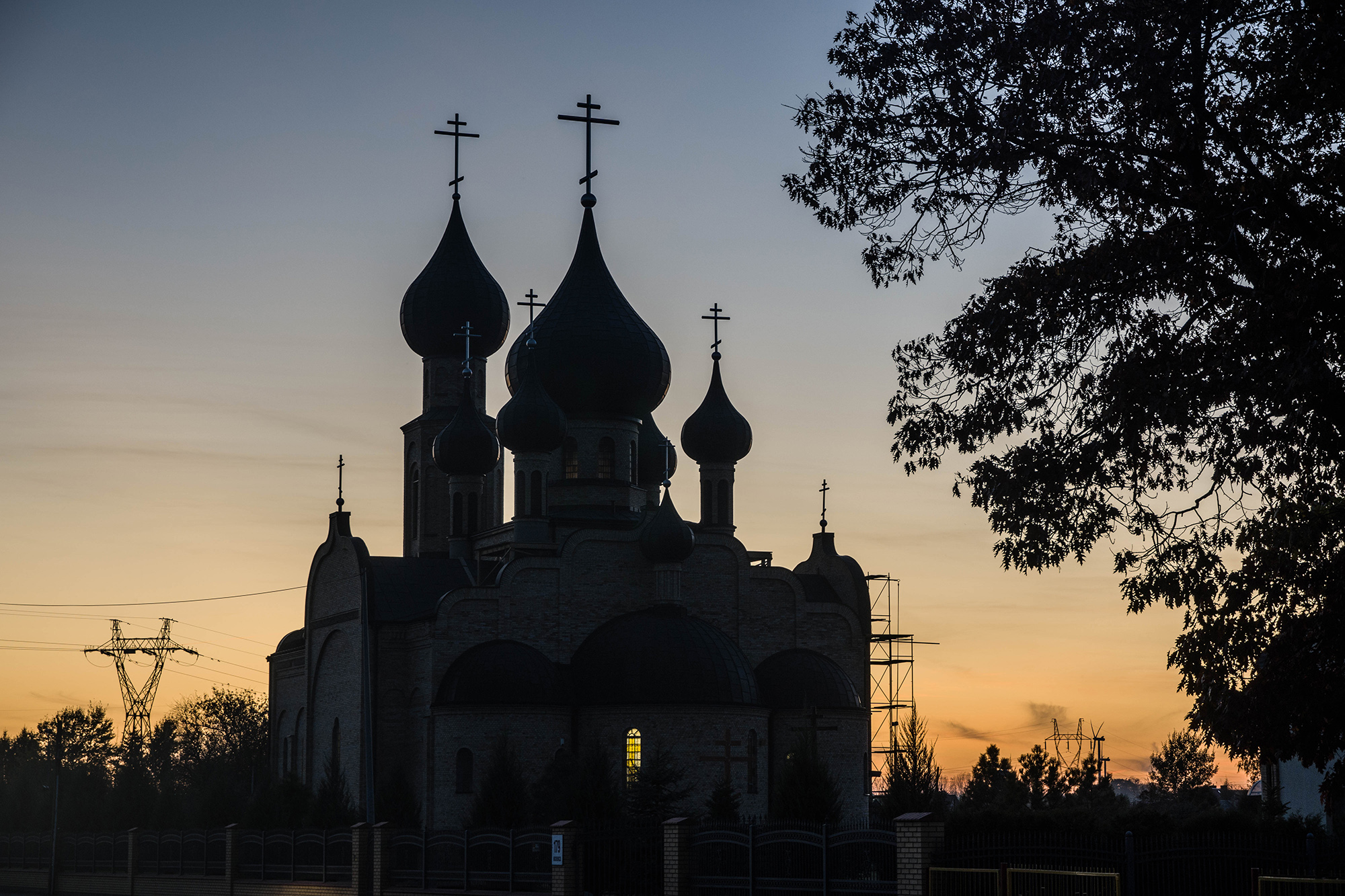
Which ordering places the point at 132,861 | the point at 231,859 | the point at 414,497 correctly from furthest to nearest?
the point at 414,497 → the point at 132,861 → the point at 231,859

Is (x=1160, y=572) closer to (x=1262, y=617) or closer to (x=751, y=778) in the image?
(x=1262, y=617)

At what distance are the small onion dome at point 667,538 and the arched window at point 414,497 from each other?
31.1 feet

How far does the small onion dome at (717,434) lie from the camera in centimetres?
4159

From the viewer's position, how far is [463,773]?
112 feet

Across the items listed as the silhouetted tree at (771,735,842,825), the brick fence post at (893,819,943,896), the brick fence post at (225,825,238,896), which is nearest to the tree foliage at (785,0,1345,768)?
the brick fence post at (893,819,943,896)

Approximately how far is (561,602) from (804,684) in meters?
5.81

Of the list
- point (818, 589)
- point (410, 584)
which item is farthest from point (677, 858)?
point (818, 589)

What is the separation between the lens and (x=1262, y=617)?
15305 mm

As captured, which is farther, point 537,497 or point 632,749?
point 537,497

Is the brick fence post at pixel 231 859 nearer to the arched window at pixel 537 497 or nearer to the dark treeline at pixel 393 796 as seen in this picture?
the dark treeline at pixel 393 796

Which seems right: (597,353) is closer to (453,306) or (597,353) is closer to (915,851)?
(453,306)

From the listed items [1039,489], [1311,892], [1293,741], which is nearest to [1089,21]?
[1039,489]

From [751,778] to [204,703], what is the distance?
58134 mm

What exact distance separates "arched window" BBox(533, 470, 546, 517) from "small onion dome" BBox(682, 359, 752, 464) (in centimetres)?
514
